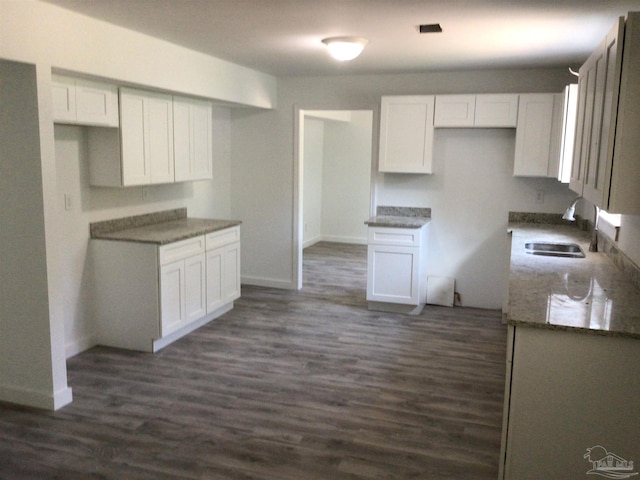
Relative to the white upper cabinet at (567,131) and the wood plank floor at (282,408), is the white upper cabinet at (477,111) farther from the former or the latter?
the wood plank floor at (282,408)

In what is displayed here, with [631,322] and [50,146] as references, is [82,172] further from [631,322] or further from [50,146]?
[631,322]

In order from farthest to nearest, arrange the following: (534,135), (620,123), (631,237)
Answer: (534,135) → (631,237) → (620,123)

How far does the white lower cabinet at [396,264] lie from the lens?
5.25 metres

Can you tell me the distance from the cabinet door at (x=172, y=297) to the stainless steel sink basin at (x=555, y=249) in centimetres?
265

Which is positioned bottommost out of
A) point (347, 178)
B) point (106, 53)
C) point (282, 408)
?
point (282, 408)

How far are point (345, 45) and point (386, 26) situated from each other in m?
0.44

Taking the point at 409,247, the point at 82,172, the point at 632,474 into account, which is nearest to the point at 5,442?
the point at 82,172

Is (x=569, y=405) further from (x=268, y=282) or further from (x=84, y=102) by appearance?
(x=268, y=282)

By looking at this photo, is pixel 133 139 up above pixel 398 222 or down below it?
above

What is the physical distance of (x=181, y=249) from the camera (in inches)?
176

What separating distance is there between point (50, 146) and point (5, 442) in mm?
1633

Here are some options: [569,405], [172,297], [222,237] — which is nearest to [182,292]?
[172,297]

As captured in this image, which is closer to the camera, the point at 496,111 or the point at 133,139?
the point at 133,139

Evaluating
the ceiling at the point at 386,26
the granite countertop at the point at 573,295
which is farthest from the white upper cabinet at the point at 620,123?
the ceiling at the point at 386,26
